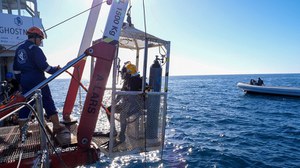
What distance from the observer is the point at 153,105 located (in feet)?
17.0

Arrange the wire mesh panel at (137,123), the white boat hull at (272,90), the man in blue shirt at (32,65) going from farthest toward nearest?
the white boat hull at (272,90) → the wire mesh panel at (137,123) → the man in blue shirt at (32,65)

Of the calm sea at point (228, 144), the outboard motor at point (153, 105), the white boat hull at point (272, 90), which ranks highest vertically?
the outboard motor at point (153, 105)

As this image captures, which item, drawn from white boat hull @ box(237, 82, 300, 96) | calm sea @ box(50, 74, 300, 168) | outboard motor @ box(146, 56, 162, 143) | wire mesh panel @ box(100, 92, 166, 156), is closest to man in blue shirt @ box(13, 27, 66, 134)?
wire mesh panel @ box(100, 92, 166, 156)

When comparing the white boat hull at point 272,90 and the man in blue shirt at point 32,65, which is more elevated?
the man in blue shirt at point 32,65

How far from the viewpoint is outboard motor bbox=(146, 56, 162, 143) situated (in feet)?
17.0

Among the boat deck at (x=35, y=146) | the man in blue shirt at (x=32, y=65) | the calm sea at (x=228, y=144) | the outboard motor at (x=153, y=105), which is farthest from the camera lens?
the calm sea at (x=228, y=144)

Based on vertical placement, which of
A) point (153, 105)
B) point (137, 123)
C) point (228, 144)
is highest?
point (153, 105)

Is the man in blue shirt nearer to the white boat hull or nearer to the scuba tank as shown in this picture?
the scuba tank

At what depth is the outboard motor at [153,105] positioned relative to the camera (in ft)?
17.0

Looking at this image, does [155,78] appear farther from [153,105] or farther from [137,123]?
[137,123]

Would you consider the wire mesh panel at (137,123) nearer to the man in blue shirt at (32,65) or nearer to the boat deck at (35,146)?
the boat deck at (35,146)

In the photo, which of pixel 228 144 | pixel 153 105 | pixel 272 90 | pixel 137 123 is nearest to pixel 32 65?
pixel 137 123

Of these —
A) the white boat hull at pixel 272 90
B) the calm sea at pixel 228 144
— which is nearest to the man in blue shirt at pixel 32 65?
the calm sea at pixel 228 144

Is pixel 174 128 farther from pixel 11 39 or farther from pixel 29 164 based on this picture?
pixel 29 164
